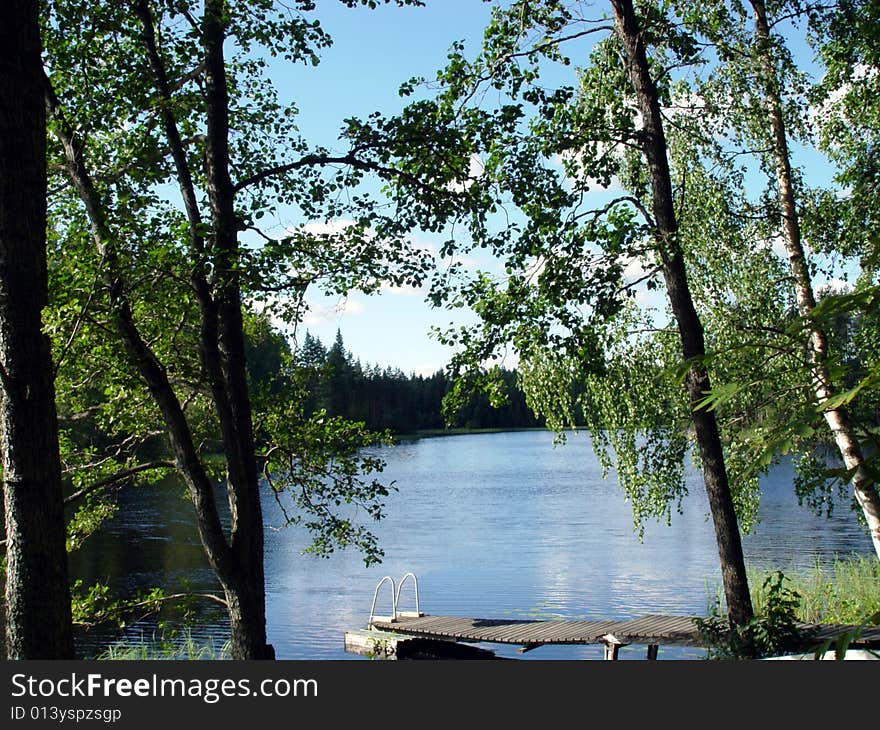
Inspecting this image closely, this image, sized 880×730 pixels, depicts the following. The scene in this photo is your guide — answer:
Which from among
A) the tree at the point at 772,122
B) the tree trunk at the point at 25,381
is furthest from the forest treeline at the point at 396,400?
the tree trunk at the point at 25,381

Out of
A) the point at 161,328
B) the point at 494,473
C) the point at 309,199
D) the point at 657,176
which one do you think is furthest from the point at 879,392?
the point at 494,473

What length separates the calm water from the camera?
17344 mm

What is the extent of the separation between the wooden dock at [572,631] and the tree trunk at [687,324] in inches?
78.3

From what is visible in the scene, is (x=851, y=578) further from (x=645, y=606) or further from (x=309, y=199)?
(x=309, y=199)

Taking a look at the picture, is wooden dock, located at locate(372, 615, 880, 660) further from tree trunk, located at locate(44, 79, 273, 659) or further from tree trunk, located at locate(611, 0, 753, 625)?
tree trunk, located at locate(44, 79, 273, 659)

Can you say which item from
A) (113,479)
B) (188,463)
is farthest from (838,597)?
Answer: (113,479)

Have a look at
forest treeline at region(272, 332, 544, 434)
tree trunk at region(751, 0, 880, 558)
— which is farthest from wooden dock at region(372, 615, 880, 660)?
forest treeline at region(272, 332, 544, 434)

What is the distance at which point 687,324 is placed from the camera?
8969mm

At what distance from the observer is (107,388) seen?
8461mm

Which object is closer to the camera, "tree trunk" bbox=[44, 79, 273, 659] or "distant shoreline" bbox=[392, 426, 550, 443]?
"tree trunk" bbox=[44, 79, 273, 659]

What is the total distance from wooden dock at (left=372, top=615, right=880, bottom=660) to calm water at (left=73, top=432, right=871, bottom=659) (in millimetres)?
1223

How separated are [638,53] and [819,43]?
353 centimetres

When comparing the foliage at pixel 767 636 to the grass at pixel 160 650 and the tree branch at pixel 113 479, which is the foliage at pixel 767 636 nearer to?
the tree branch at pixel 113 479
